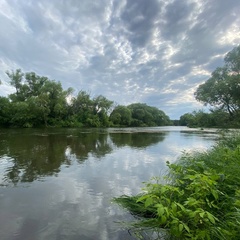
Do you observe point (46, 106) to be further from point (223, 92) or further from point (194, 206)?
point (194, 206)

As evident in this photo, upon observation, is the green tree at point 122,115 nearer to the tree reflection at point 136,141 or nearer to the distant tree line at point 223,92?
the tree reflection at point 136,141

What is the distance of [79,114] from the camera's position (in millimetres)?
66188

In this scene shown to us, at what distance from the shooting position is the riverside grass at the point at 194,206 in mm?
2379

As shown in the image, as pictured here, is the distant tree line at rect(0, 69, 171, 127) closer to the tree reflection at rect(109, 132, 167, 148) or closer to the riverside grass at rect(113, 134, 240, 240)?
the tree reflection at rect(109, 132, 167, 148)

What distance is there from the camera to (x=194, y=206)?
8.55 ft

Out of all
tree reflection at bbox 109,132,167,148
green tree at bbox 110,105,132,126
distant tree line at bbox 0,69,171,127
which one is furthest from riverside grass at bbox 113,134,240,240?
green tree at bbox 110,105,132,126

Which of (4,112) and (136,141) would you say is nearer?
(136,141)


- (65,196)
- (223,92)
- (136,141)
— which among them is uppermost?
(223,92)

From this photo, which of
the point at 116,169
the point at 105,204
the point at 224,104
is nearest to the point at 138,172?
the point at 116,169

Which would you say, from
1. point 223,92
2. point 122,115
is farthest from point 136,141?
point 122,115

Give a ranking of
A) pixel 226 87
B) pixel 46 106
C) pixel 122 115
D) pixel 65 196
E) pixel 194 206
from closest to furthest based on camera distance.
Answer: pixel 194 206 → pixel 65 196 → pixel 226 87 → pixel 46 106 → pixel 122 115

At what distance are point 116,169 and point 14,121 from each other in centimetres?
4951

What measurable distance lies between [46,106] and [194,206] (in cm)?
5656

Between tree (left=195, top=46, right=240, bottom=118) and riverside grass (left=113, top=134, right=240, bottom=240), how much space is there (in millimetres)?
16232
